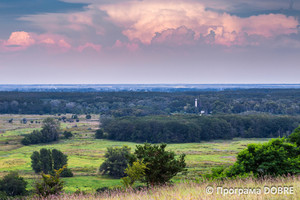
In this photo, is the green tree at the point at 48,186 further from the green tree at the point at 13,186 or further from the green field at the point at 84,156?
the green field at the point at 84,156

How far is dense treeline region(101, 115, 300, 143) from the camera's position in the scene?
396 feet

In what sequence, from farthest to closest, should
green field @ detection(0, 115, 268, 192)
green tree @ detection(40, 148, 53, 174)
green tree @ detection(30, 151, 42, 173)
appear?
green tree @ detection(40, 148, 53, 174)
green tree @ detection(30, 151, 42, 173)
green field @ detection(0, 115, 268, 192)

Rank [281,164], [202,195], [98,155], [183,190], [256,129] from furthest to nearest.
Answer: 1. [256,129]
2. [98,155]
3. [281,164]
4. [183,190]
5. [202,195]

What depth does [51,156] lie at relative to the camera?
235 feet

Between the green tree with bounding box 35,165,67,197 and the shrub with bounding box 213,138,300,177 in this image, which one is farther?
the shrub with bounding box 213,138,300,177

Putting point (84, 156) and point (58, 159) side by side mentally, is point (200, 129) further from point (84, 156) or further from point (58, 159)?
point (58, 159)

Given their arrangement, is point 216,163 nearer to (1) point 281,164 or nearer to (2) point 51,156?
(2) point 51,156

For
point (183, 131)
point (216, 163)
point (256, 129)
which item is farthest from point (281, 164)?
point (256, 129)

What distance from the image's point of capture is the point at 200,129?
399 ft

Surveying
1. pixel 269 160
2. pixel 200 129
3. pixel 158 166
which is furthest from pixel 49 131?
pixel 269 160

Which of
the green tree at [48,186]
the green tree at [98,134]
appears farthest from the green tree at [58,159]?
the green tree at [48,186]

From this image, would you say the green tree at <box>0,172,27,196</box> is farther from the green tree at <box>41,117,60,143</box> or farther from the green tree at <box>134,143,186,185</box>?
the green tree at <box>41,117,60,143</box>

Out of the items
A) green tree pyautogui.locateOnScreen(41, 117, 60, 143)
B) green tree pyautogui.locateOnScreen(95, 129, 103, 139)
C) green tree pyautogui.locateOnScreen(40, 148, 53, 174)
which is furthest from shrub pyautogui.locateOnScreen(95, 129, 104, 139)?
green tree pyautogui.locateOnScreen(40, 148, 53, 174)

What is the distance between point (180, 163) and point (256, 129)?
11107cm
